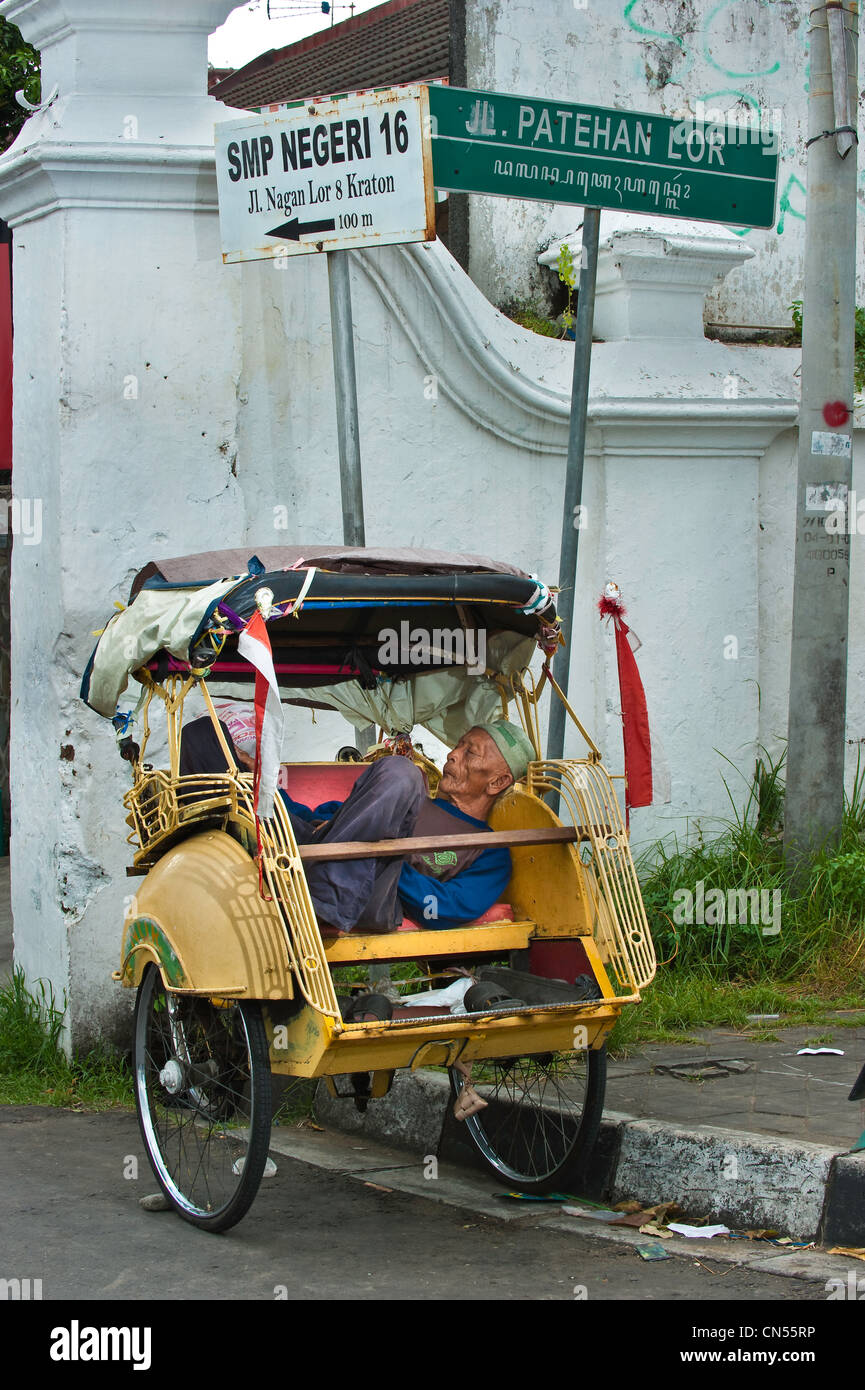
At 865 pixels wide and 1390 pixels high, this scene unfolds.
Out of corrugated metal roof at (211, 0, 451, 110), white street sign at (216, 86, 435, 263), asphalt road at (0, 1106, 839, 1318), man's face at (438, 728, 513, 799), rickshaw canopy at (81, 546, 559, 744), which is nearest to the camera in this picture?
asphalt road at (0, 1106, 839, 1318)

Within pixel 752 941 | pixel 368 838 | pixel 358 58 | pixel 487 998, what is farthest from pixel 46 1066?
pixel 358 58

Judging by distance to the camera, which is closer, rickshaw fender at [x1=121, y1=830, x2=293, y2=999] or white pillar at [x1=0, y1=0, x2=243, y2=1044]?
rickshaw fender at [x1=121, y1=830, x2=293, y2=999]

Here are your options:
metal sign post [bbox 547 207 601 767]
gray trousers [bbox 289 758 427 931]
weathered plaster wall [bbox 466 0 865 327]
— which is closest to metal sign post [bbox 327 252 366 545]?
metal sign post [bbox 547 207 601 767]

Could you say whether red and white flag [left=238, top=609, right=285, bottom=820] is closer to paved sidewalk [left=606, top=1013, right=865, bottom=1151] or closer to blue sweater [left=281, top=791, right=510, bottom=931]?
blue sweater [left=281, top=791, right=510, bottom=931]

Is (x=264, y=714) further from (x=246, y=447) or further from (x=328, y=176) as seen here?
(x=246, y=447)

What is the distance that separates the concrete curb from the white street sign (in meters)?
2.99

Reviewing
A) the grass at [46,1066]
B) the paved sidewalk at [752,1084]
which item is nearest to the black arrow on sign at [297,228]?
the grass at [46,1066]

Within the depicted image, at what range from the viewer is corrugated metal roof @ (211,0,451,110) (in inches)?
332

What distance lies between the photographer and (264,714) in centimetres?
410

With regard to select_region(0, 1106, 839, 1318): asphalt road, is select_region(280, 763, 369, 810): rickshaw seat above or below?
above

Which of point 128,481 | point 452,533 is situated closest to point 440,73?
point 452,533

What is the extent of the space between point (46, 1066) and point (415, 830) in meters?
2.07

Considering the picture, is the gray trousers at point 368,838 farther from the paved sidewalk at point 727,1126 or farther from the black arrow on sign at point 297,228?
the black arrow on sign at point 297,228

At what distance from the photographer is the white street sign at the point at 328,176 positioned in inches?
209
